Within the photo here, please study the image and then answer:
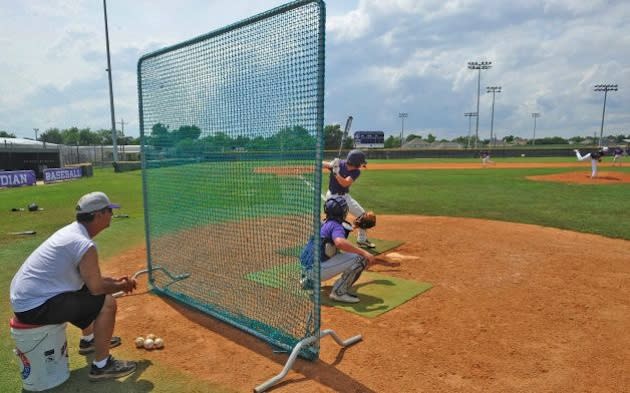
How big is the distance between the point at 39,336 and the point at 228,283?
2517mm

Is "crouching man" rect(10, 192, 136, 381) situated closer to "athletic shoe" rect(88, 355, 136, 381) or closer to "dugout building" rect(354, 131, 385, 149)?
"athletic shoe" rect(88, 355, 136, 381)

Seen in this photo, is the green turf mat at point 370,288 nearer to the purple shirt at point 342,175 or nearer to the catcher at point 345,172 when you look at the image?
the catcher at point 345,172

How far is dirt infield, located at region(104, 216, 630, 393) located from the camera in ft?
11.7

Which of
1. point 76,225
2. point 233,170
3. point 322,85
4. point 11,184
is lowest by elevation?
point 11,184

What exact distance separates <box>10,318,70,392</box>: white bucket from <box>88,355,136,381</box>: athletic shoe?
10.2 inches

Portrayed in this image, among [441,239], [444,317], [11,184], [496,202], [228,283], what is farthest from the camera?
[11,184]

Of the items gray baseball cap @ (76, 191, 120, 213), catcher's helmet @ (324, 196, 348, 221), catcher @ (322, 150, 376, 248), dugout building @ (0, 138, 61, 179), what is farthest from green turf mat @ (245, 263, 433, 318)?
dugout building @ (0, 138, 61, 179)

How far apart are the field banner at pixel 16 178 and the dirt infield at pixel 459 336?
19.6 m

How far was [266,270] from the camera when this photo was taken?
580cm

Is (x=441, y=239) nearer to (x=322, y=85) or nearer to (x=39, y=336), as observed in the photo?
(x=322, y=85)

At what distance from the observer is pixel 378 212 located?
12234 mm

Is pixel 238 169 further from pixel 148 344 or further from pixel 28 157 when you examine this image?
pixel 28 157

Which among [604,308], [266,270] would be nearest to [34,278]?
[266,270]

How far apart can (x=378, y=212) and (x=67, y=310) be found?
31.7 ft
